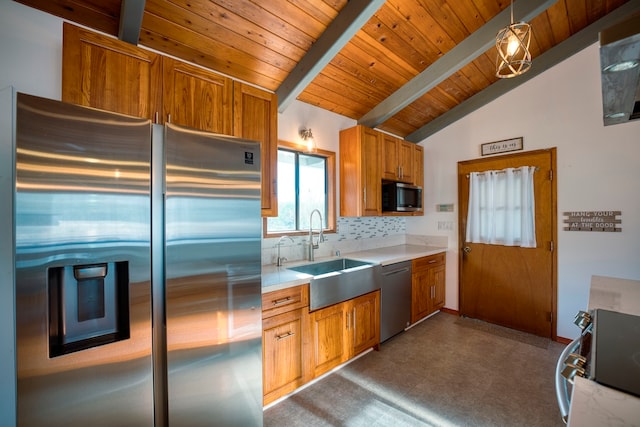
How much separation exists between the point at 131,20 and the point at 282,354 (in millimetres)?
2362

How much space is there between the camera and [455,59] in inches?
102

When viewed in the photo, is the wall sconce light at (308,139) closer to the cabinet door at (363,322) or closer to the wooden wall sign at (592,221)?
the cabinet door at (363,322)

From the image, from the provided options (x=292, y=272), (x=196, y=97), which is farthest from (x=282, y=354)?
(x=196, y=97)

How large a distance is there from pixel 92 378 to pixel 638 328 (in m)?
2.16

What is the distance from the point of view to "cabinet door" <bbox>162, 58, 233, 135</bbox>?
5.36 feet

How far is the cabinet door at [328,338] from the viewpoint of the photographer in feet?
7.07

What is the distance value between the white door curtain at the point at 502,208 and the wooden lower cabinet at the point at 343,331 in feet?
5.87

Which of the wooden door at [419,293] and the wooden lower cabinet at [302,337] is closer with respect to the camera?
A: the wooden lower cabinet at [302,337]

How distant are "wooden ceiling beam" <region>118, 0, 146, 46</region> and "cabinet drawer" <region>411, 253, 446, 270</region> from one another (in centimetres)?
319

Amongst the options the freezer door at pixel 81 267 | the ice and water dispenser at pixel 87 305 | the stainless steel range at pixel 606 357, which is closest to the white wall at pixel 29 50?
the freezer door at pixel 81 267

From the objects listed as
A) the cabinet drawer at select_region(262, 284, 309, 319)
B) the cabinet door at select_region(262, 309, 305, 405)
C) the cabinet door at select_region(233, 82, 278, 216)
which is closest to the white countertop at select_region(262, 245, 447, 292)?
the cabinet drawer at select_region(262, 284, 309, 319)

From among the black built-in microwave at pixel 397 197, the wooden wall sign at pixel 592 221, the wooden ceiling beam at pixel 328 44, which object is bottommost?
the wooden wall sign at pixel 592 221

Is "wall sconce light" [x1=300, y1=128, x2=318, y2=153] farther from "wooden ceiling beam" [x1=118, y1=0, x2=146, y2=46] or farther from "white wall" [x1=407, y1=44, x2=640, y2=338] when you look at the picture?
"white wall" [x1=407, y1=44, x2=640, y2=338]

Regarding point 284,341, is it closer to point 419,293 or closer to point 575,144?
point 419,293
